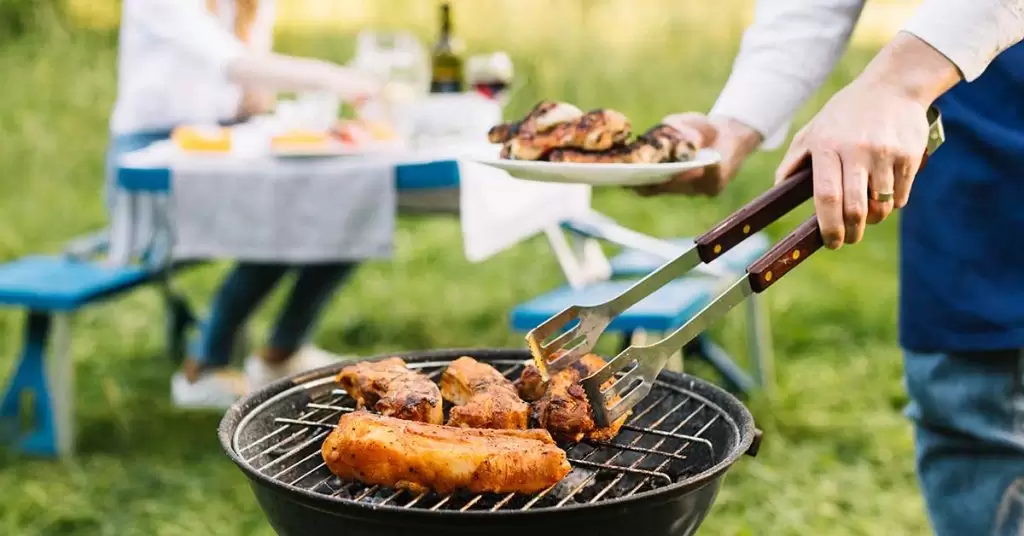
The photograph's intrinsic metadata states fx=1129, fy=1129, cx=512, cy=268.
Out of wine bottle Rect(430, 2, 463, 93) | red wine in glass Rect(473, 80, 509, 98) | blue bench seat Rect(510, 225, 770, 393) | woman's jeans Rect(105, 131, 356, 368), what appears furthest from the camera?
wine bottle Rect(430, 2, 463, 93)

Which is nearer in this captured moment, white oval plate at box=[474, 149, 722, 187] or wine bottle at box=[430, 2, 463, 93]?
white oval plate at box=[474, 149, 722, 187]

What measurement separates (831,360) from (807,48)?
3249mm

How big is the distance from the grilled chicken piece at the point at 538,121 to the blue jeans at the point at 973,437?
0.90m

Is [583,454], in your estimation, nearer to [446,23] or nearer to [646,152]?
[646,152]

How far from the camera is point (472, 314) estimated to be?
590 cm

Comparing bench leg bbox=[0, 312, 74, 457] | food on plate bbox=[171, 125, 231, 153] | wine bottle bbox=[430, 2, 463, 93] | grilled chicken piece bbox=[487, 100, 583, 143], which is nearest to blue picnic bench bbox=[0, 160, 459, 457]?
bench leg bbox=[0, 312, 74, 457]

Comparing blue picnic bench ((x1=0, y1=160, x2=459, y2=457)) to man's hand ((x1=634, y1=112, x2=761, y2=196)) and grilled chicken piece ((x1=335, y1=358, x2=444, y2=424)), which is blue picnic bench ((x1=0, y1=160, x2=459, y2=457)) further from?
grilled chicken piece ((x1=335, y1=358, x2=444, y2=424))

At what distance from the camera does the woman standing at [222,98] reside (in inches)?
163

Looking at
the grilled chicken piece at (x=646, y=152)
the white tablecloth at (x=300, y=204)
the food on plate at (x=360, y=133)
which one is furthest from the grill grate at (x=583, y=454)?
the food on plate at (x=360, y=133)

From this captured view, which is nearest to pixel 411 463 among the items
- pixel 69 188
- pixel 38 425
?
pixel 38 425

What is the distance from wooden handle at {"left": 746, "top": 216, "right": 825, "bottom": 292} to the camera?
1.54 meters

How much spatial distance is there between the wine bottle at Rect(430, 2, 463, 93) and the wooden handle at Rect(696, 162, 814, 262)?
3118mm

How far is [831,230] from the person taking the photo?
5.08ft

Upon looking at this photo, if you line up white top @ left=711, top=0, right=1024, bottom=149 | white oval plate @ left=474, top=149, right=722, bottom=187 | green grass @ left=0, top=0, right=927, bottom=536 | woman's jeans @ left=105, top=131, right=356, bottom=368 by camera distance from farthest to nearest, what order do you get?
woman's jeans @ left=105, top=131, right=356, bottom=368 < green grass @ left=0, top=0, right=927, bottom=536 < white top @ left=711, top=0, right=1024, bottom=149 < white oval plate @ left=474, top=149, right=722, bottom=187
